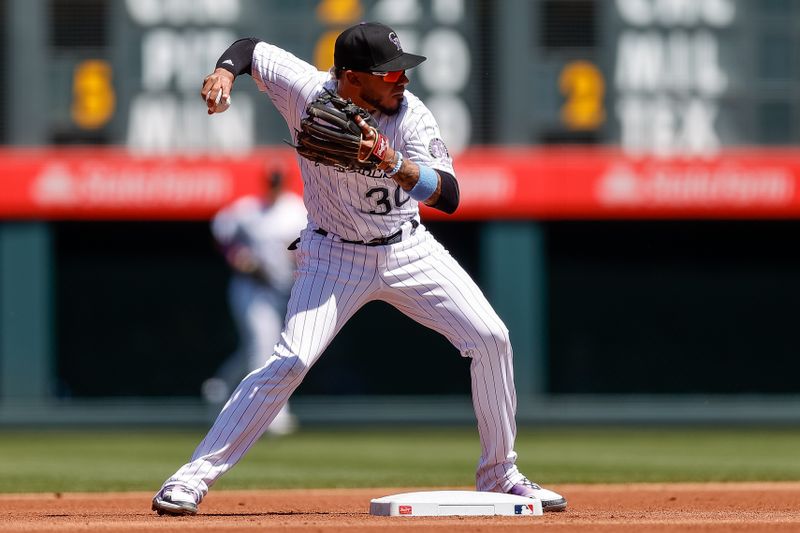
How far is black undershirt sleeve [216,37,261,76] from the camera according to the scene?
482 cm

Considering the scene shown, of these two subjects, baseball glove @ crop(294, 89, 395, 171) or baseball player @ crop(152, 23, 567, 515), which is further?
baseball player @ crop(152, 23, 567, 515)

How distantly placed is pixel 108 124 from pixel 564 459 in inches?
170

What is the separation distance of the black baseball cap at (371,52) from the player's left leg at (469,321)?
56cm

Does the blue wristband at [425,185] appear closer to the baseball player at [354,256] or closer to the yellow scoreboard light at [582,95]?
the baseball player at [354,256]

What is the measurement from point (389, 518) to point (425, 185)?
3.18 ft

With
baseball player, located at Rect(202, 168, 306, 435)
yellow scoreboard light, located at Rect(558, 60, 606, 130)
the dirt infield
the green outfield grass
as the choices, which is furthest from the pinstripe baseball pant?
yellow scoreboard light, located at Rect(558, 60, 606, 130)

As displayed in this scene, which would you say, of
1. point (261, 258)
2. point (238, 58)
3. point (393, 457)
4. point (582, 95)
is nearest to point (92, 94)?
point (261, 258)

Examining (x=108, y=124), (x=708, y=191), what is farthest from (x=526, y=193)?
(x=108, y=124)

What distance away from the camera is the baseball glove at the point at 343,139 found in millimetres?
4605

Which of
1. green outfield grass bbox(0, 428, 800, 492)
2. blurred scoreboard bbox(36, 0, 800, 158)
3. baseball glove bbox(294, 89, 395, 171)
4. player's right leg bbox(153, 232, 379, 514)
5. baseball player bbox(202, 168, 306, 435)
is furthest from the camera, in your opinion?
blurred scoreboard bbox(36, 0, 800, 158)

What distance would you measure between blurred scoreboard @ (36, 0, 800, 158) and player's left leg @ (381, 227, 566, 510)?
5756mm

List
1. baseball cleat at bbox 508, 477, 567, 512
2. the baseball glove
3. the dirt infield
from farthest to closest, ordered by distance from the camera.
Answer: baseball cleat at bbox 508, 477, 567, 512, the baseball glove, the dirt infield

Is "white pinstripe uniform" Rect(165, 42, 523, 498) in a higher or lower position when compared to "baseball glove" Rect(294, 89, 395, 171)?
lower

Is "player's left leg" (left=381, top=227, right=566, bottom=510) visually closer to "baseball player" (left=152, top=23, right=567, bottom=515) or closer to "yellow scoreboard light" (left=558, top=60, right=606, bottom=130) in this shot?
"baseball player" (left=152, top=23, right=567, bottom=515)
